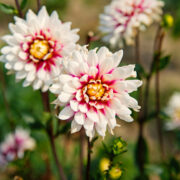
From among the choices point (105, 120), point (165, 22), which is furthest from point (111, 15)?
point (105, 120)

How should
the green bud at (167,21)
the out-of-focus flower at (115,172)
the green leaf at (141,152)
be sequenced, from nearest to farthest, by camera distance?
1. the out-of-focus flower at (115,172)
2. the green bud at (167,21)
3. the green leaf at (141,152)

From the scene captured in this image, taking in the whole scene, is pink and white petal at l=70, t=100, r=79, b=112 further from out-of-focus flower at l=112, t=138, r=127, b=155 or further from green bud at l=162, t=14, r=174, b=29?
green bud at l=162, t=14, r=174, b=29

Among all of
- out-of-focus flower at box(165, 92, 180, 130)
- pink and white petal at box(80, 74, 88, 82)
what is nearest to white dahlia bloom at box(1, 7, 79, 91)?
pink and white petal at box(80, 74, 88, 82)

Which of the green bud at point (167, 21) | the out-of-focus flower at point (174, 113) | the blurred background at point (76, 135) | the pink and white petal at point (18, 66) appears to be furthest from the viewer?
the out-of-focus flower at point (174, 113)

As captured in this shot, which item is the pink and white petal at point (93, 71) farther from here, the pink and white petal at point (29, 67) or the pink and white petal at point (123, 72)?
the pink and white petal at point (29, 67)

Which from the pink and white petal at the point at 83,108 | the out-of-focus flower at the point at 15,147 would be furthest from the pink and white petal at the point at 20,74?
the out-of-focus flower at the point at 15,147

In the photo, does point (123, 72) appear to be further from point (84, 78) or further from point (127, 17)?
point (127, 17)

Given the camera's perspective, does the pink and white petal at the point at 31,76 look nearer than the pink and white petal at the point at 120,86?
No

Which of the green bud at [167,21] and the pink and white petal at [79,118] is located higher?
the green bud at [167,21]
